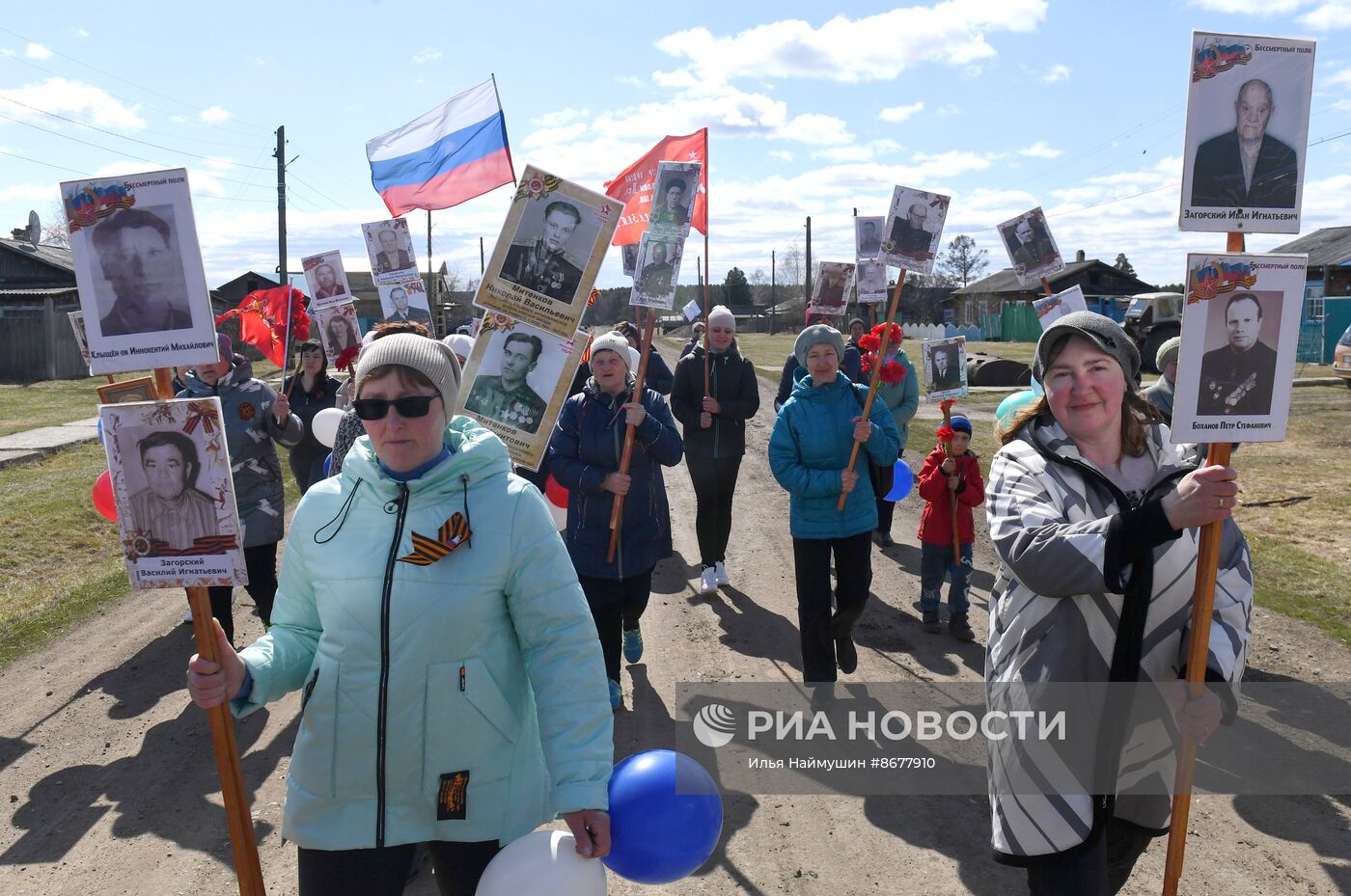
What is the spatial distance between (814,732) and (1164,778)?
2.51m

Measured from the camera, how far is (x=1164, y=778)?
2646mm

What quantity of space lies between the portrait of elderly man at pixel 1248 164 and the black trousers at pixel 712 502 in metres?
5.20

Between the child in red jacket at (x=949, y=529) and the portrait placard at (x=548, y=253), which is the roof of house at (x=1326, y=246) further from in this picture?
the portrait placard at (x=548, y=253)

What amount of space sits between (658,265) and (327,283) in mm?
4172

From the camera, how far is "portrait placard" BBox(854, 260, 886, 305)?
10.2m

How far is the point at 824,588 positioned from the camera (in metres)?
5.16

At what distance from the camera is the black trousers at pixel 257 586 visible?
5586 millimetres

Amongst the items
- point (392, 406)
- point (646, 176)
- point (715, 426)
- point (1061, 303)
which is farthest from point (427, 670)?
point (1061, 303)

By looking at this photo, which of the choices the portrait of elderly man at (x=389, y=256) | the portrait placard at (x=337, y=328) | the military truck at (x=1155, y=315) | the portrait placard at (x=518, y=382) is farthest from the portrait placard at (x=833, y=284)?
the military truck at (x=1155, y=315)

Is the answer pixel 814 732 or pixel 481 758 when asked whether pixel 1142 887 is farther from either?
pixel 481 758

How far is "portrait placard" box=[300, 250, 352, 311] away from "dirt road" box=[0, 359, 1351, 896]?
9.65 feet

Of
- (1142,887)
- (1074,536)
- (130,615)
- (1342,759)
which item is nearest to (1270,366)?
(1074,536)

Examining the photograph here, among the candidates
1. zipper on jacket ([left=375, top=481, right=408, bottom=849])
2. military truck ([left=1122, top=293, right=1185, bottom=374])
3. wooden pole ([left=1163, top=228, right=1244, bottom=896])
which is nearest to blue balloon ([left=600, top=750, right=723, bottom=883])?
→ zipper on jacket ([left=375, top=481, right=408, bottom=849])

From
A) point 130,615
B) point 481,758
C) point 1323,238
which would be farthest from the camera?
point 1323,238
